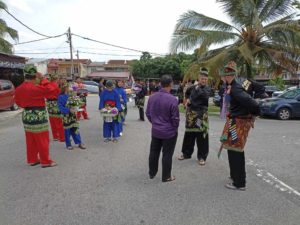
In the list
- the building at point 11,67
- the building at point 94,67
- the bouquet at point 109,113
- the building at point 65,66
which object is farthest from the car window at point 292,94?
the building at point 94,67

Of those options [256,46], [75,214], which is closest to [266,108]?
[256,46]

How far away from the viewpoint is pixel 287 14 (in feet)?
55.3

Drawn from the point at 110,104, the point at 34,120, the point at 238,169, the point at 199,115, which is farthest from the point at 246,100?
the point at 110,104

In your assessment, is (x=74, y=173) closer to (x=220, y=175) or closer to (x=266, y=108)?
(x=220, y=175)

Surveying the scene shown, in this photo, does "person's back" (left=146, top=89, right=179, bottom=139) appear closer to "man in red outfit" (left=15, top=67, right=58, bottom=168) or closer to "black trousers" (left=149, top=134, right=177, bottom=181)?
"black trousers" (left=149, top=134, right=177, bottom=181)

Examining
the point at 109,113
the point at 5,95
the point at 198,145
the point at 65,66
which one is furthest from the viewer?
the point at 65,66

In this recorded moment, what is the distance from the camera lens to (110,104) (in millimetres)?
9055

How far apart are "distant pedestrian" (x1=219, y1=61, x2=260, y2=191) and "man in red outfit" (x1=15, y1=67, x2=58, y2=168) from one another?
314 centimetres

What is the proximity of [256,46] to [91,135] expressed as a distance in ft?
33.2

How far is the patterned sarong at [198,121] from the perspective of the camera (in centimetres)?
687

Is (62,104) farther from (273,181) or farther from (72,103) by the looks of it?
(273,181)

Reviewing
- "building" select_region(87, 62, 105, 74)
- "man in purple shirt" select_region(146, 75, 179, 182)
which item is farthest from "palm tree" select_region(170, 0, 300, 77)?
"building" select_region(87, 62, 105, 74)

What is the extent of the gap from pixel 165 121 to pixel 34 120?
2.49 metres

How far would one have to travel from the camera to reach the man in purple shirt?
5.62 m
